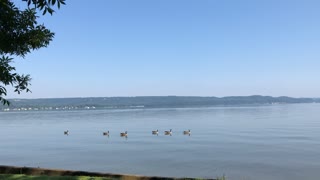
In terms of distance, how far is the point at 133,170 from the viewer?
2698cm

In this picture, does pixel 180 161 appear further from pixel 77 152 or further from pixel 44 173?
pixel 44 173

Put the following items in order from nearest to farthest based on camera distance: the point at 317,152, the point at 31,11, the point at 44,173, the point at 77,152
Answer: the point at 31,11 → the point at 44,173 → the point at 317,152 → the point at 77,152

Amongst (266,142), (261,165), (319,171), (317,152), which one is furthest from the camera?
(266,142)

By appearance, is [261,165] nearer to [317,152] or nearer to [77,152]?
[317,152]

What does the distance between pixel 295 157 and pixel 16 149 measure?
28635 millimetres

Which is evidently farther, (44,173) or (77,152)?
(77,152)

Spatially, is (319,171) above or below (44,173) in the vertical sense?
below

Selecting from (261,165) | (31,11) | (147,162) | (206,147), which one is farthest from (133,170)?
(31,11)

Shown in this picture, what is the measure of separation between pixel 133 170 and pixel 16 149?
21.3 meters

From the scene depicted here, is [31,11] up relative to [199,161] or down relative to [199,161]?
up

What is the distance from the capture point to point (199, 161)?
100.0 ft

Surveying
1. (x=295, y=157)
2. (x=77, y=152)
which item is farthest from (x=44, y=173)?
(x=77, y=152)

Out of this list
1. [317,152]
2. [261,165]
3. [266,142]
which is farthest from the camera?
[266,142]

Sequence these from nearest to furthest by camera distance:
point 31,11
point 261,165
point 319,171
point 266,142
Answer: point 31,11, point 319,171, point 261,165, point 266,142
